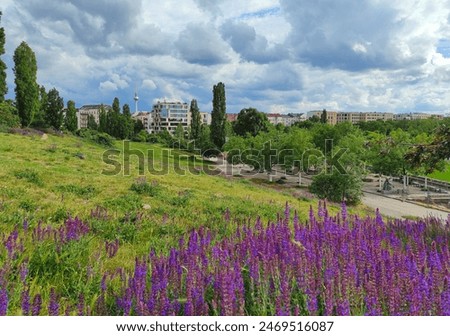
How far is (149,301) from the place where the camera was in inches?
136

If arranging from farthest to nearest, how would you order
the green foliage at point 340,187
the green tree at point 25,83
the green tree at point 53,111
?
the green tree at point 53,111
the green tree at point 25,83
the green foliage at point 340,187

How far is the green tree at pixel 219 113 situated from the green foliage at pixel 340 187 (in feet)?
161

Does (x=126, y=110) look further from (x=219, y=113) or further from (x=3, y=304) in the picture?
(x=3, y=304)

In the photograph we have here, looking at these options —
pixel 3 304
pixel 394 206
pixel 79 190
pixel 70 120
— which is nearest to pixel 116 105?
pixel 70 120

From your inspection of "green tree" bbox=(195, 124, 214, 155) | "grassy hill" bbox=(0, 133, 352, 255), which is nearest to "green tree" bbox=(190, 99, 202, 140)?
"green tree" bbox=(195, 124, 214, 155)

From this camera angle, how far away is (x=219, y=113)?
8394 centimetres

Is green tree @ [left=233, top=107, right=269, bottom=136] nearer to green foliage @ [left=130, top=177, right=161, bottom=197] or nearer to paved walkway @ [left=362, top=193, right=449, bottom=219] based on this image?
paved walkway @ [left=362, top=193, right=449, bottom=219]

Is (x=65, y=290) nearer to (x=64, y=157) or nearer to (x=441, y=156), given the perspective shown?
(x=441, y=156)

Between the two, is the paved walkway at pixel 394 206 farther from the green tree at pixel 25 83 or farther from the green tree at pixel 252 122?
the green tree at pixel 25 83

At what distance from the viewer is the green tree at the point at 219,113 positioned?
274 ft

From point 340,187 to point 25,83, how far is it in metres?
50.1

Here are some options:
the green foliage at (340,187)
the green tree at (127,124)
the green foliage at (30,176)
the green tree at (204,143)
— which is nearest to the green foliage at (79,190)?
the green foliage at (30,176)

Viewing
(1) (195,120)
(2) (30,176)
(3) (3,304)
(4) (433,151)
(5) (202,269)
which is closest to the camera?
(3) (3,304)

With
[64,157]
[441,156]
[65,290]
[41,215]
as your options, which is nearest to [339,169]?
[64,157]
